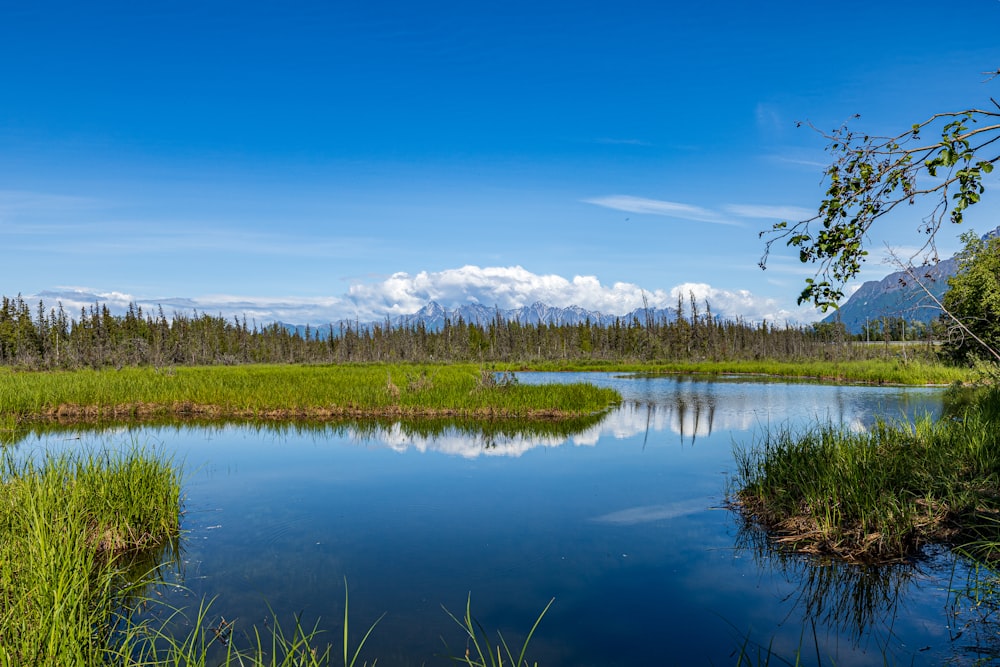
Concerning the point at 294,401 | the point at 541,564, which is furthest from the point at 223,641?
the point at 294,401

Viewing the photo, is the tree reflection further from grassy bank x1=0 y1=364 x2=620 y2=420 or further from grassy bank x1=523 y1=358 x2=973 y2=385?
grassy bank x1=523 y1=358 x2=973 y2=385

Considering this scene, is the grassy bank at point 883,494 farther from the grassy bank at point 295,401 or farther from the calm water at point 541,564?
the grassy bank at point 295,401

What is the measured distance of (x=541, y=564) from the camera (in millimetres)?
9023

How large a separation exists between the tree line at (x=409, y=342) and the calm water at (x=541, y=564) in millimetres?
57041

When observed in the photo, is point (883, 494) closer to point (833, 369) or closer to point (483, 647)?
point (483, 647)

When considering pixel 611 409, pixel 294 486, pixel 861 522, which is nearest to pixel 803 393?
pixel 611 409

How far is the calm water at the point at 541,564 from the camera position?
21.9ft

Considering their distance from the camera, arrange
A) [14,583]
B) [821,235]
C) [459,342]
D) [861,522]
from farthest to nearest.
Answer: [459,342], [861,522], [14,583], [821,235]

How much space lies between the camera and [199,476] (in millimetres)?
14844

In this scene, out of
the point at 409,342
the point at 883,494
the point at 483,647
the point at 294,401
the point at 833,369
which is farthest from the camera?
the point at 409,342

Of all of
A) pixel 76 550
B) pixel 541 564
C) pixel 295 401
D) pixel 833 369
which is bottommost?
pixel 541 564

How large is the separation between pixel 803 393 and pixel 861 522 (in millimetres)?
30257

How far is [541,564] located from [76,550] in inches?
239

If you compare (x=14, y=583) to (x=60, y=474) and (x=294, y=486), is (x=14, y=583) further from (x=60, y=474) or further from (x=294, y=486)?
(x=294, y=486)
